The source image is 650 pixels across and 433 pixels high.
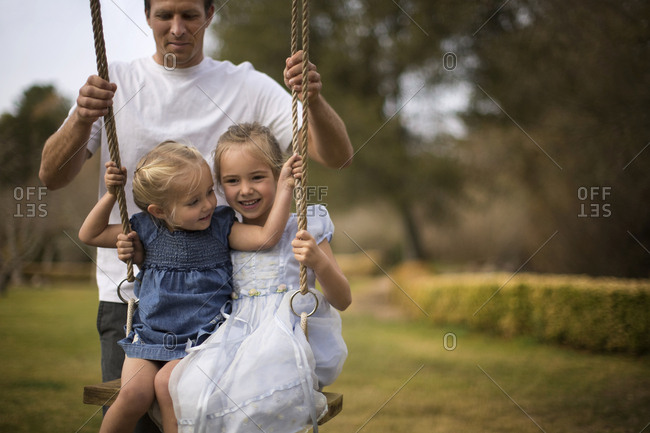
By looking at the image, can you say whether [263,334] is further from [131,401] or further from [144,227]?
[144,227]

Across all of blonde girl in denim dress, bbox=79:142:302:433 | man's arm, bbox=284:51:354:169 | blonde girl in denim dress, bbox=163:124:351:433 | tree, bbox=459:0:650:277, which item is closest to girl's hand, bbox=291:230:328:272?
blonde girl in denim dress, bbox=163:124:351:433

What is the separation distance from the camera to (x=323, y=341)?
250 centimetres

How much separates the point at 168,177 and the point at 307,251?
0.59 meters

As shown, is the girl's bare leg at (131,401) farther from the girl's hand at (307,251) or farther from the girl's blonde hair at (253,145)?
the girl's blonde hair at (253,145)

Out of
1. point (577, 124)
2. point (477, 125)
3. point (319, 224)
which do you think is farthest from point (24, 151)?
point (477, 125)

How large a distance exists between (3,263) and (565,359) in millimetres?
8732

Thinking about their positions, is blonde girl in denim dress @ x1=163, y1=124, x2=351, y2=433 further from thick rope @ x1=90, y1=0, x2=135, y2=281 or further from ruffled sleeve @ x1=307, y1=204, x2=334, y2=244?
thick rope @ x1=90, y1=0, x2=135, y2=281

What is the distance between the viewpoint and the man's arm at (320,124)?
8.25 ft

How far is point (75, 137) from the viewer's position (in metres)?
2.56

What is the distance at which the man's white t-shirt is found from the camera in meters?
2.88

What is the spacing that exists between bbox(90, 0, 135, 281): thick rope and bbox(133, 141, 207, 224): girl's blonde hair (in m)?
0.08

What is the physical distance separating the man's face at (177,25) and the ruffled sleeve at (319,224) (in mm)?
922
